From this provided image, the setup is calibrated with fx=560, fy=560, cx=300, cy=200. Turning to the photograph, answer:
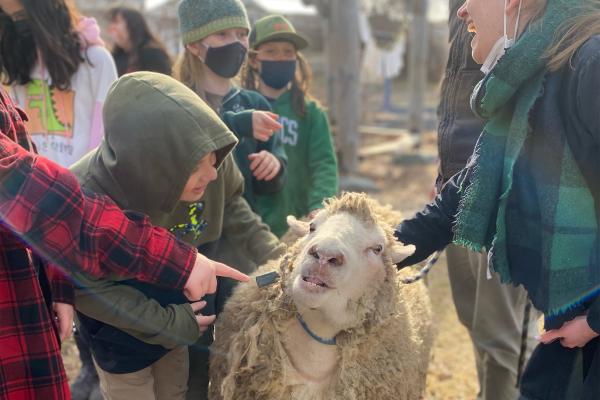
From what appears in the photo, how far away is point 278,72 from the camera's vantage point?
3.09 m

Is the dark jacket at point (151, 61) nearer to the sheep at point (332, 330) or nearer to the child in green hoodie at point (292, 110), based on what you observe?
the child in green hoodie at point (292, 110)

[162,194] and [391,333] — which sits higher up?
[162,194]

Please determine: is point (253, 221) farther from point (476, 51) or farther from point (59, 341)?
point (476, 51)

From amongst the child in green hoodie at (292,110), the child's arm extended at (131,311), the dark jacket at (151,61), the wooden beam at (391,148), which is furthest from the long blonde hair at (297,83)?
the wooden beam at (391,148)

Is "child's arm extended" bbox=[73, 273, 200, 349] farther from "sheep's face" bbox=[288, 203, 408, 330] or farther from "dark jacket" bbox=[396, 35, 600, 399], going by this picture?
"dark jacket" bbox=[396, 35, 600, 399]

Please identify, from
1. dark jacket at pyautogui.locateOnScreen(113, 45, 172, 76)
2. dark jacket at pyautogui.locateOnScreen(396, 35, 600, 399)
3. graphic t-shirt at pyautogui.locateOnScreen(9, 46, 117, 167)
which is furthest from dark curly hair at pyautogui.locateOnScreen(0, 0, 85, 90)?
dark jacket at pyautogui.locateOnScreen(396, 35, 600, 399)

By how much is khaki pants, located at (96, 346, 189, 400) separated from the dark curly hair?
1.48 m

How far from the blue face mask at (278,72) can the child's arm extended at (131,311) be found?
173 cm

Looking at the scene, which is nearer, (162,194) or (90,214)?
(90,214)

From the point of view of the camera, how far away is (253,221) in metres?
2.26

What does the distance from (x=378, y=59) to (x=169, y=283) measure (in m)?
16.5

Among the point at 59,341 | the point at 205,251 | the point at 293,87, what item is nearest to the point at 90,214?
the point at 59,341

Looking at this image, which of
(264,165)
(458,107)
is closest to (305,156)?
(264,165)

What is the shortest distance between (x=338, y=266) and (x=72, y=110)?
1801 mm
